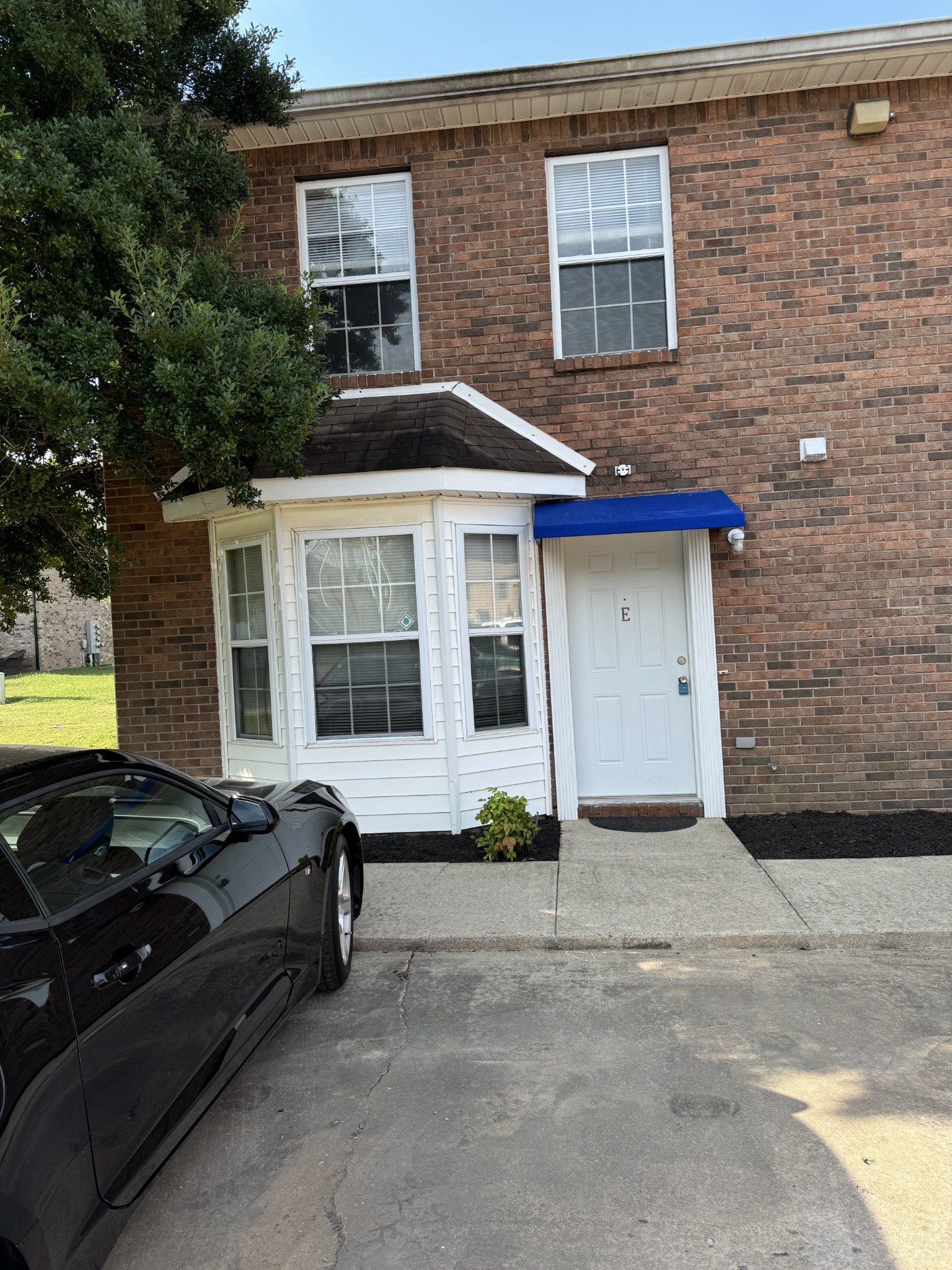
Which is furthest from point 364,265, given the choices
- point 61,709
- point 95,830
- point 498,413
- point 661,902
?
point 61,709

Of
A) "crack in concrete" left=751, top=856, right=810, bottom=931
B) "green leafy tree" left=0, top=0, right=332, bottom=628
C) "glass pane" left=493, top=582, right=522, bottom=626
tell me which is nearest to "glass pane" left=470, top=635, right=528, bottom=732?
"glass pane" left=493, top=582, right=522, bottom=626

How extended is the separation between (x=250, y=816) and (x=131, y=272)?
117 inches

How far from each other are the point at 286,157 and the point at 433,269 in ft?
4.92

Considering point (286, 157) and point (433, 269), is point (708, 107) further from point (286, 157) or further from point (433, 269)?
point (286, 157)

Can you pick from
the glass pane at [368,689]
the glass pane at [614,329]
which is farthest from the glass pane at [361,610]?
the glass pane at [614,329]

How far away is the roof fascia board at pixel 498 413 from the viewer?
23.9 ft

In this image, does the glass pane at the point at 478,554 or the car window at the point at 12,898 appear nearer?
the car window at the point at 12,898

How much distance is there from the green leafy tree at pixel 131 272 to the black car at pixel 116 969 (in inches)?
91.9

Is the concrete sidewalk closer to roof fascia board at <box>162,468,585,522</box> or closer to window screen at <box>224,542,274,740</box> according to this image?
window screen at <box>224,542,274,740</box>

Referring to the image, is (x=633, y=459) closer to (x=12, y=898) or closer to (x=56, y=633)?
(x=12, y=898)

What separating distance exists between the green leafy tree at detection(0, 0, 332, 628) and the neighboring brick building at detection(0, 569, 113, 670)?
20.8 metres

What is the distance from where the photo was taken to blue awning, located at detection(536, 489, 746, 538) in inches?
259

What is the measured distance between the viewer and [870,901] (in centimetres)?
522

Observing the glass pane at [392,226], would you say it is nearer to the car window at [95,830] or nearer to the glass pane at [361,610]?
the glass pane at [361,610]
